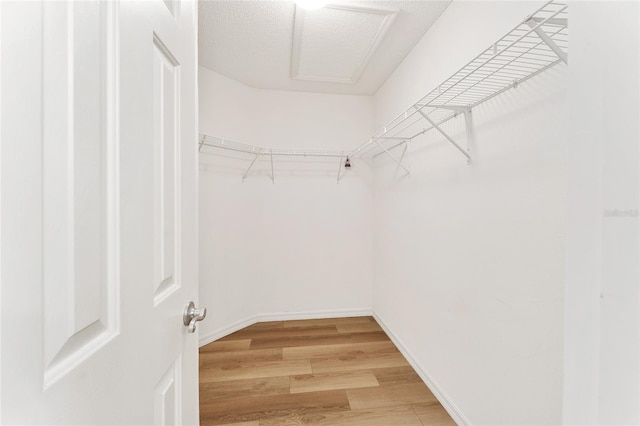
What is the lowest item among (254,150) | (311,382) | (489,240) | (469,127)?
(311,382)

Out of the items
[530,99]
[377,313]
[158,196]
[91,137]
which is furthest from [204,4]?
[377,313]

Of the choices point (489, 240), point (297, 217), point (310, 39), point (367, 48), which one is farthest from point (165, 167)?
point (297, 217)

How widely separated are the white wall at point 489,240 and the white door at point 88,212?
4.16 ft

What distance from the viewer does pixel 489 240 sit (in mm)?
1246

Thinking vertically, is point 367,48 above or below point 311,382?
above

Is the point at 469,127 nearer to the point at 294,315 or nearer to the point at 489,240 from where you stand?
the point at 489,240

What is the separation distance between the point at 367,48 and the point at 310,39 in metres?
0.44

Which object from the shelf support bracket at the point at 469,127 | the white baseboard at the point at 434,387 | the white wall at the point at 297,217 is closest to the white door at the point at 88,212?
the shelf support bracket at the point at 469,127

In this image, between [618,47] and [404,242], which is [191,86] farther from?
[404,242]

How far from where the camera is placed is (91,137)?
374 millimetres

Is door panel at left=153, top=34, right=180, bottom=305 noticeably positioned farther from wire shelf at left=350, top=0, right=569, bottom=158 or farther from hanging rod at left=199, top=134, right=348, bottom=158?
hanging rod at left=199, top=134, right=348, bottom=158

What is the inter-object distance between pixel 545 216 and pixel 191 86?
134cm

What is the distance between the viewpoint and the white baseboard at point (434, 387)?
145 centimetres

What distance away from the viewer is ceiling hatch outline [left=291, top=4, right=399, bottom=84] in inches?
61.6
